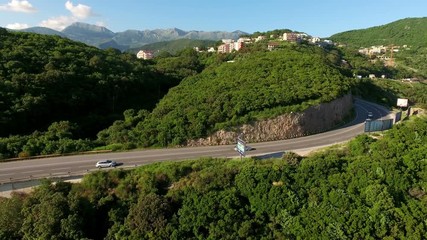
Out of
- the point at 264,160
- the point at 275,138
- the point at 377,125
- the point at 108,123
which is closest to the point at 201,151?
the point at 264,160

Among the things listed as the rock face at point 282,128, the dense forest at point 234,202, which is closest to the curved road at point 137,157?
the rock face at point 282,128

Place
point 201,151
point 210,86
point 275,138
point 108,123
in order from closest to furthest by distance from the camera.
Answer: point 201,151, point 275,138, point 108,123, point 210,86

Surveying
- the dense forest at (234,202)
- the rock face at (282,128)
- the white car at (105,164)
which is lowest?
the dense forest at (234,202)

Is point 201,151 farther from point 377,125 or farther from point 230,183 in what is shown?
point 377,125

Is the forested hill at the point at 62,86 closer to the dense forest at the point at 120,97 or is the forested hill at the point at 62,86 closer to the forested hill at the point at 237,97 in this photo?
the dense forest at the point at 120,97

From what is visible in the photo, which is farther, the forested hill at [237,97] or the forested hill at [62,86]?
the forested hill at [62,86]

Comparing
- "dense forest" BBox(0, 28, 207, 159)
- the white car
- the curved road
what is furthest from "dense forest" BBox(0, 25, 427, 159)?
the white car
